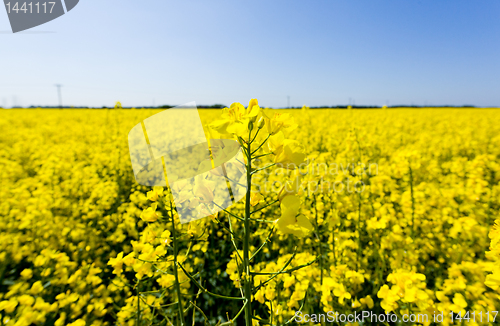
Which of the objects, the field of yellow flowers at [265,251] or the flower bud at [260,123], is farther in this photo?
the field of yellow flowers at [265,251]

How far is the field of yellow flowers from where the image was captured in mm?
870

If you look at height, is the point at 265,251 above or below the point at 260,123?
below

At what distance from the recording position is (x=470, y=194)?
2.46 m

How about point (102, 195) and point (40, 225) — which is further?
point (102, 195)

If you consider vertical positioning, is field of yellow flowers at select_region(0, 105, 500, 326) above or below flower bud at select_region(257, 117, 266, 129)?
below

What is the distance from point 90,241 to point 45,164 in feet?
8.05

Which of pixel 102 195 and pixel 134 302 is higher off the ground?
pixel 102 195

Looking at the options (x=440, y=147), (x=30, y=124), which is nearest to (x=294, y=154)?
(x=440, y=147)

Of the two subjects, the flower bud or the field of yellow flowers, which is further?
the field of yellow flowers

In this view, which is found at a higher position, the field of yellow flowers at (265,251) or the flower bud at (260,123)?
the flower bud at (260,123)

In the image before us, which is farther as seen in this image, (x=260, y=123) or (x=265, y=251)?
(x=265, y=251)

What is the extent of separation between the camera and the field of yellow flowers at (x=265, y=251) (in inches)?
34.3

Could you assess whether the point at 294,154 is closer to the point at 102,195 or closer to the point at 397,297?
the point at 397,297

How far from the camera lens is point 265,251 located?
2.41 metres
